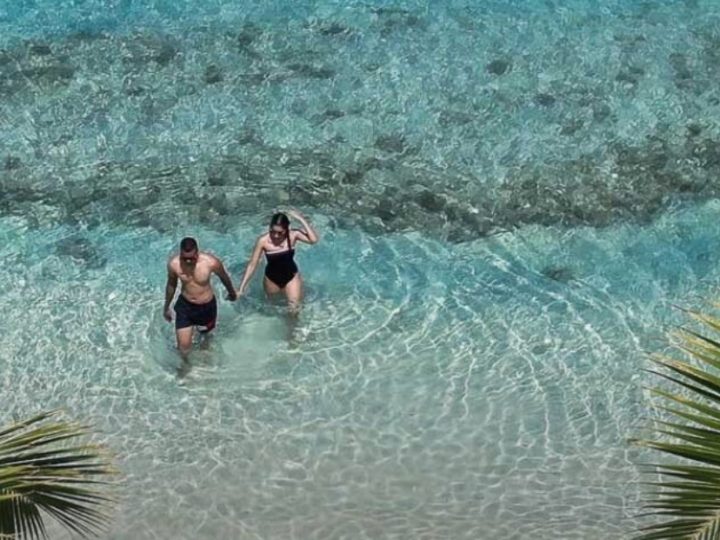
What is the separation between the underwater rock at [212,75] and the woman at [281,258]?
4.96 metres

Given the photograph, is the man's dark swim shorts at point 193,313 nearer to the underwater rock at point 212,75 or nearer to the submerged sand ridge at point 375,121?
the submerged sand ridge at point 375,121

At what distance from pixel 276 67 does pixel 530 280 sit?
5.68m

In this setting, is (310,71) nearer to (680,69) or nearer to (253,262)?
(680,69)

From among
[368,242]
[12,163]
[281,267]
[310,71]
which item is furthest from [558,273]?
[12,163]

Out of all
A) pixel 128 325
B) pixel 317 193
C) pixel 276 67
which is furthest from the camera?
pixel 276 67

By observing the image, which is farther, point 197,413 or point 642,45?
point 642,45

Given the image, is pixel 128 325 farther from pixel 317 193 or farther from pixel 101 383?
pixel 317 193

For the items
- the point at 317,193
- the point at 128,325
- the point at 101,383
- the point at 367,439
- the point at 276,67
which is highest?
the point at 276,67

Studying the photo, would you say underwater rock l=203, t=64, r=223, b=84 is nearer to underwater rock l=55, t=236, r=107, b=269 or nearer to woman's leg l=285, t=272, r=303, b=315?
underwater rock l=55, t=236, r=107, b=269

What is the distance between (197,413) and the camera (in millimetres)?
10266

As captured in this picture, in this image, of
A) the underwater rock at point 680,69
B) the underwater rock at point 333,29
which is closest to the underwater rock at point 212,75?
the underwater rock at point 333,29

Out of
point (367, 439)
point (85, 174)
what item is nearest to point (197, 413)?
point (367, 439)

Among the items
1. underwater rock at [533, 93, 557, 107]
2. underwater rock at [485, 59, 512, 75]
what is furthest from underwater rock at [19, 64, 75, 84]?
underwater rock at [533, 93, 557, 107]

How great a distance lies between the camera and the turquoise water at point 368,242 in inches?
381
